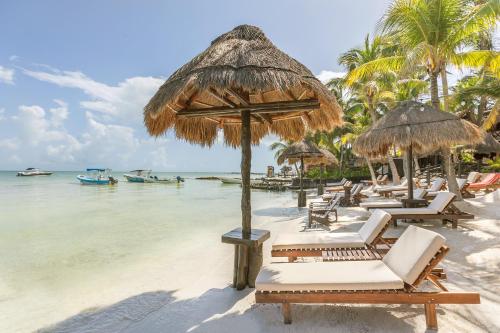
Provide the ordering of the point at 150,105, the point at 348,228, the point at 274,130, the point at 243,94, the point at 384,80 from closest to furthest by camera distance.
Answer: the point at 150,105, the point at 243,94, the point at 274,130, the point at 348,228, the point at 384,80

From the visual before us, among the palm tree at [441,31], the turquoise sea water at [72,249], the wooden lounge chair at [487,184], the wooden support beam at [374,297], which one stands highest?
the palm tree at [441,31]

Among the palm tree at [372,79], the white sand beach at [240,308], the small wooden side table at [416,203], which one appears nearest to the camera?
the white sand beach at [240,308]

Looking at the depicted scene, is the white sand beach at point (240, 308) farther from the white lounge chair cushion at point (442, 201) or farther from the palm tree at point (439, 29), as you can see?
the palm tree at point (439, 29)

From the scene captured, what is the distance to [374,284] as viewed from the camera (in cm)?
258

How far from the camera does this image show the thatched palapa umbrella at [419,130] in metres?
6.70

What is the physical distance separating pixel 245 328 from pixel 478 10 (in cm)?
1066

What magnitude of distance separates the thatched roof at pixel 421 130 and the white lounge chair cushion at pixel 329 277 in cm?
473

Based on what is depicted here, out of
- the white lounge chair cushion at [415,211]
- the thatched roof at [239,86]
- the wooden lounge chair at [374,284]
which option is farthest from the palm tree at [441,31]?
the wooden lounge chair at [374,284]

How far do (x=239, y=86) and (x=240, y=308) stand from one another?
2.45 meters

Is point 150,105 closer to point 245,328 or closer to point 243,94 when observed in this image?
point 243,94

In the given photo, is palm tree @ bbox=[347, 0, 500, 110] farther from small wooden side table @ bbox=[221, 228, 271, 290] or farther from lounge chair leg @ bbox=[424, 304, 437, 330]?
lounge chair leg @ bbox=[424, 304, 437, 330]

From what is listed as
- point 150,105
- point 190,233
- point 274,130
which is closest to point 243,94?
point 150,105

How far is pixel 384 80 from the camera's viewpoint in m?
16.6

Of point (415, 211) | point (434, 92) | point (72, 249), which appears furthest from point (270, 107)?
point (434, 92)
